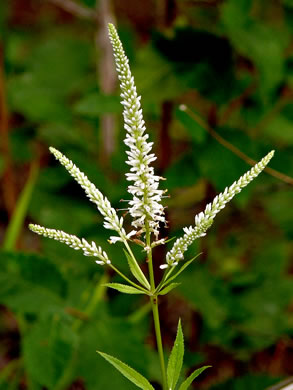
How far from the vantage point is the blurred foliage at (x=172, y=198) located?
1726 millimetres

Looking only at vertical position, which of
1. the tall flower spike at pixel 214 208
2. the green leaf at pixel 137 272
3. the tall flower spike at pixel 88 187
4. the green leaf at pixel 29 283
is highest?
the tall flower spike at pixel 214 208

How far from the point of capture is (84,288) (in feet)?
6.77

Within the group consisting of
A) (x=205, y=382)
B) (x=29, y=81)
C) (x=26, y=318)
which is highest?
(x=29, y=81)

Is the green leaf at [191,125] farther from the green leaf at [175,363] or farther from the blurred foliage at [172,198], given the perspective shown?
the green leaf at [175,363]

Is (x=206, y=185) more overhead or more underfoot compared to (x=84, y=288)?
more overhead

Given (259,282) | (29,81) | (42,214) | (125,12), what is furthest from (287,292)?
(125,12)

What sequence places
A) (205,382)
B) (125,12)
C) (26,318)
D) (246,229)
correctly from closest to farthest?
(26,318) < (205,382) < (246,229) < (125,12)

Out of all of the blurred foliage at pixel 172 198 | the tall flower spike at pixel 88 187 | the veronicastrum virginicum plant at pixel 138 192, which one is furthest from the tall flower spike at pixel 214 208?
the blurred foliage at pixel 172 198

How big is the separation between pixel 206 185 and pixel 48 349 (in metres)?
0.93

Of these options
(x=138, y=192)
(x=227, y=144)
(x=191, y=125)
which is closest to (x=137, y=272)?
(x=138, y=192)

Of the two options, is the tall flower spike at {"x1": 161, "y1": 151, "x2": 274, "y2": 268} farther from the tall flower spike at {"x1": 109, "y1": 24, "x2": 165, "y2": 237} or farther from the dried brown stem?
the dried brown stem

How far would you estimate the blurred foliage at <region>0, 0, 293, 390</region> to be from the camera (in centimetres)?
173

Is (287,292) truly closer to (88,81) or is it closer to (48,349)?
(48,349)

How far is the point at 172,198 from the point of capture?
2.32 m
